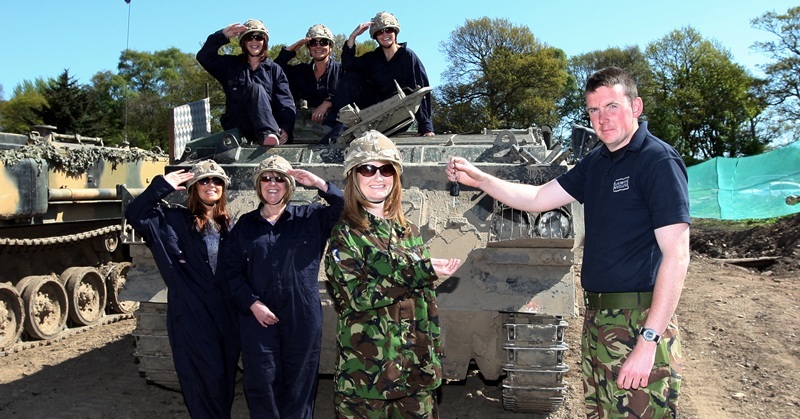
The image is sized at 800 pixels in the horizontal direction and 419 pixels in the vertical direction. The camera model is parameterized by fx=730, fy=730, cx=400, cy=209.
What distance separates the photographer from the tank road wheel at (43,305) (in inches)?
311

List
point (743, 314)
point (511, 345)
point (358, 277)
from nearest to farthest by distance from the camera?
point (358, 277), point (511, 345), point (743, 314)

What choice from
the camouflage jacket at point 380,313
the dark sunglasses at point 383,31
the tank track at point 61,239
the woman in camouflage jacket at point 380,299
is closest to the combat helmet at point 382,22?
the dark sunglasses at point 383,31

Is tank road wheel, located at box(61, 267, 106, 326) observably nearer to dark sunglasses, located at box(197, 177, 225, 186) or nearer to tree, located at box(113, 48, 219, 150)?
dark sunglasses, located at box(197, 177, 225, 186)

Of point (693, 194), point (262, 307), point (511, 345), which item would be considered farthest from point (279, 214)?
point (693, 194)

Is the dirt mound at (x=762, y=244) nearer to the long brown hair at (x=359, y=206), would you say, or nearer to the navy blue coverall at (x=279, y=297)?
the navy blue coverall at (x=279, y=297)

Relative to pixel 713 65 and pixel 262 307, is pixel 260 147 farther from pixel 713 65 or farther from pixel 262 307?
pixel 713 65

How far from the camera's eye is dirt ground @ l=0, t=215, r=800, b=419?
5496 millimetres

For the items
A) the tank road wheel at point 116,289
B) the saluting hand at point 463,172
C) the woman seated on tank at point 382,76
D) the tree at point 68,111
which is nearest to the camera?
the saluting hand at point 463,172

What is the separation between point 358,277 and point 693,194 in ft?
50.3

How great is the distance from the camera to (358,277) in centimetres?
312

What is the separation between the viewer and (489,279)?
14.6ft

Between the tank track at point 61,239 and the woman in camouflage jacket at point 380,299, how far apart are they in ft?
17.2

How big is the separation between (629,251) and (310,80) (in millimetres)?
5249

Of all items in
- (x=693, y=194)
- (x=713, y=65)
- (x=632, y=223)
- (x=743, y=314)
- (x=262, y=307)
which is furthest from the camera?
(x=713, y=65)
